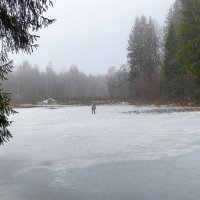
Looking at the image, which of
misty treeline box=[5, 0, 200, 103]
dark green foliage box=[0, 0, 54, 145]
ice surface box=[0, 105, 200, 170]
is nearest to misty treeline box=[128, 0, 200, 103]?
misty treeline box=[5, 0, 200, 103]

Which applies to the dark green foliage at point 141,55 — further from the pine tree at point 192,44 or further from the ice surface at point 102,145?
the ice surface at point 102,145

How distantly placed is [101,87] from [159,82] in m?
85.5

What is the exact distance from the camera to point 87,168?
32.5ft

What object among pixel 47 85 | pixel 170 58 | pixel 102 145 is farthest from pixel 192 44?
pixel 47 85

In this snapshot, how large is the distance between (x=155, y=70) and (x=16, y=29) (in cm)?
6070

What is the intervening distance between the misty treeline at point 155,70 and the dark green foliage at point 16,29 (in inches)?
1344

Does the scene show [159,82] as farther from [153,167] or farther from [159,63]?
[153,167]

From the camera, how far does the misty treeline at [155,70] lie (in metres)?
40.5

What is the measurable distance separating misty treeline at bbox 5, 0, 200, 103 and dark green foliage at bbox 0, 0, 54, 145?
34138 millimetres

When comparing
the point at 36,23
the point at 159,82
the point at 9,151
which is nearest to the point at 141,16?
the point at 159,82

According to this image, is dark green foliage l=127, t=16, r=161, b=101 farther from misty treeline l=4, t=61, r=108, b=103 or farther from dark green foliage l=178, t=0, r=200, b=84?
misty treeline l=4, t=61, r=108, b=103

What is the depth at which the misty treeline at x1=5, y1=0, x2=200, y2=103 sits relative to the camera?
4050 cm

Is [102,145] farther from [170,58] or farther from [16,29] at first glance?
[170,58]

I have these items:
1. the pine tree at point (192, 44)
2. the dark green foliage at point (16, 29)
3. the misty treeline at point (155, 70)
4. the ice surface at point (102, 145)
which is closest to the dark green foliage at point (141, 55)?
the misty treeline at point (155, 70)
